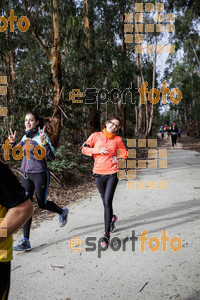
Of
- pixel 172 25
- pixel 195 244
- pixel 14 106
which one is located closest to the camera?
pixel 195 244

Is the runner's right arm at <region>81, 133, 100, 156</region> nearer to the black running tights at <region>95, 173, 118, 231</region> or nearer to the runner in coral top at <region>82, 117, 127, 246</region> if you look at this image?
the runner in coral top at <region>82, 117, 127, 246</region>

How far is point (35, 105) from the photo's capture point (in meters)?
9.02

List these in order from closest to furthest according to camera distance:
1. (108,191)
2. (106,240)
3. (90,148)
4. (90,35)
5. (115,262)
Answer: (115,262) → (106,240) → (108,191) → (90,148) → (90,35)

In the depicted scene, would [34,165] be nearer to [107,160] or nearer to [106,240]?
[107,160]

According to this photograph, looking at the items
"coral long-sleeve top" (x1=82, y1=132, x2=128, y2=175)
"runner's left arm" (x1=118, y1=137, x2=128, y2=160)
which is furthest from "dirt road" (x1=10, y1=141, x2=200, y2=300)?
"runner's left arm" (x1=118, y1=137, x2=128, y2=160)

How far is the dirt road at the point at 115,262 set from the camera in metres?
2.63

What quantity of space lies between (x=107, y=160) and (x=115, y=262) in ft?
4.64

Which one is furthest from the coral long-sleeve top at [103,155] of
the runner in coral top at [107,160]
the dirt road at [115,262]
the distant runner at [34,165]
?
the dirt road at [115,262]

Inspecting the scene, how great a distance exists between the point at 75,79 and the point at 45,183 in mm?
8704

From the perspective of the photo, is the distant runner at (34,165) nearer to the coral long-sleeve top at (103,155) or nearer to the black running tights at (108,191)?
the coral long-sleeve top at (103,155)

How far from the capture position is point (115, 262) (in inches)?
126

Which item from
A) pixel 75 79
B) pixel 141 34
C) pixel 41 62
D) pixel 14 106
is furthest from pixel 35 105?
pixel 141 34

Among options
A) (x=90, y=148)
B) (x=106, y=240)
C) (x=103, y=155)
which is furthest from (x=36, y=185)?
(x=106, y=240)

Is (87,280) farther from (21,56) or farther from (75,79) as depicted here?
(21,56)
